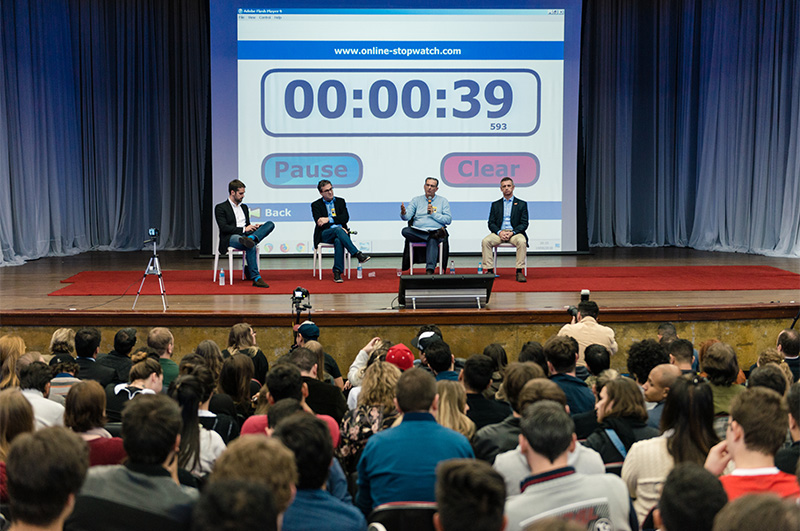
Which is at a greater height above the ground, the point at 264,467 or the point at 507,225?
the point at 507,225

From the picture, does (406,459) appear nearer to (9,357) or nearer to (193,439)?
(193,439)

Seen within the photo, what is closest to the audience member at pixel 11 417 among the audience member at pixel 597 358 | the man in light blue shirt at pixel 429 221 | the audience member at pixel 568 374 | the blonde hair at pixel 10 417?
the blonde hair at pixel 10 417

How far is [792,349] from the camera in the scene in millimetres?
3969

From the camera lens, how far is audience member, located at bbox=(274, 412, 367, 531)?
1879mm

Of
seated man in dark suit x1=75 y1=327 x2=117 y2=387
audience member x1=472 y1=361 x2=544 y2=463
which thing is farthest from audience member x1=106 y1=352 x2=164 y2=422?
audience member x1=472 y1=361 x2=544 y2=463

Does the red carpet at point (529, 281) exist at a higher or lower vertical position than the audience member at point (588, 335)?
higher

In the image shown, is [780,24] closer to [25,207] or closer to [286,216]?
[286,216]

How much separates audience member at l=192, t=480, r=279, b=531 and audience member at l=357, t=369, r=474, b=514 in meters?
0.77

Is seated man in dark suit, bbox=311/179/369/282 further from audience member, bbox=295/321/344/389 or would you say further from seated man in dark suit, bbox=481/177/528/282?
audience member, bbox=295/321/344/389

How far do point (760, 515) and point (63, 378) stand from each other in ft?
9.47

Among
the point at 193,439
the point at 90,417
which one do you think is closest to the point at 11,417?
the point at 90,417

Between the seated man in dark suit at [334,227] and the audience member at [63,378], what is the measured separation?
411cm

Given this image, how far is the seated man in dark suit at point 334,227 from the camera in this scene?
7.58m

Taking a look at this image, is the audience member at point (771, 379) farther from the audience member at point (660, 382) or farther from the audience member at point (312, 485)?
the audience member at point (312, 485)
